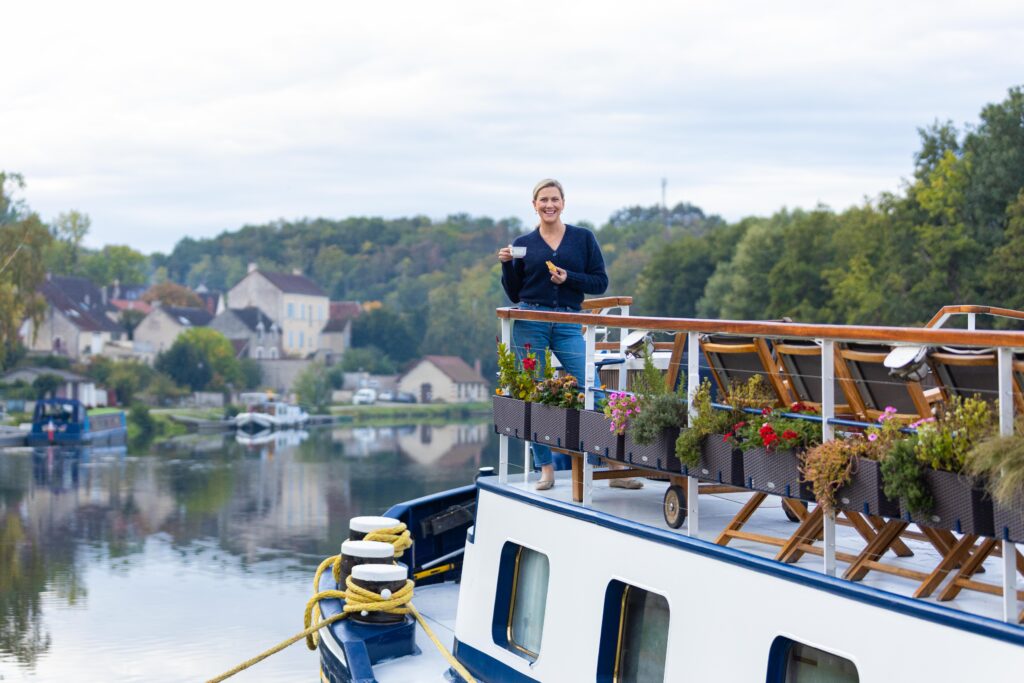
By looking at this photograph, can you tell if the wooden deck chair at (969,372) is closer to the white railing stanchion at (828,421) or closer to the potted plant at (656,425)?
the white railing stanchion at (828,421)

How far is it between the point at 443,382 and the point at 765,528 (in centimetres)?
10133

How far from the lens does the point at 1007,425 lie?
490 centimetres

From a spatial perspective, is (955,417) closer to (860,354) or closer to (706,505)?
(860,354)

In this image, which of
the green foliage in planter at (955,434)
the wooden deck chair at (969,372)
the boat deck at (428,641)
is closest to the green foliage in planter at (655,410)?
the wooden deck chair at (969,372)

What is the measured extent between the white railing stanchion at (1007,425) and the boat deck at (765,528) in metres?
0.11

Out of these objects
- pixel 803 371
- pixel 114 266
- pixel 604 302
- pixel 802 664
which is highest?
pixel 114 266

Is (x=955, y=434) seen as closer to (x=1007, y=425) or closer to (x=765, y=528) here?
(x=1007, y=425)

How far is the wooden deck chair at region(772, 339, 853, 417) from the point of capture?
21.2ft

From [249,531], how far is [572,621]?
26731 millimetres

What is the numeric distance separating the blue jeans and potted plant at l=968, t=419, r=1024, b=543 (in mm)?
3985

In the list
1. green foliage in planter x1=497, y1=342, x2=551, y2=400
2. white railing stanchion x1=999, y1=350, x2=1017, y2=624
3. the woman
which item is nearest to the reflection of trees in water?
green foliage in planter x1=497, y1=342, x2=551, y2=400

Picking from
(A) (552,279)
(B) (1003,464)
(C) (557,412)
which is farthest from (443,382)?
(B) (1003,464)

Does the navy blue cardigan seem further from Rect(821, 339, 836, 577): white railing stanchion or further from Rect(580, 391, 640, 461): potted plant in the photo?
Rect(821, 339, 836, 577): white railing stanchion

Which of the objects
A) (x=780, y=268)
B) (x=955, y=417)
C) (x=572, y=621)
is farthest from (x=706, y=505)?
(x=780, y=268)
